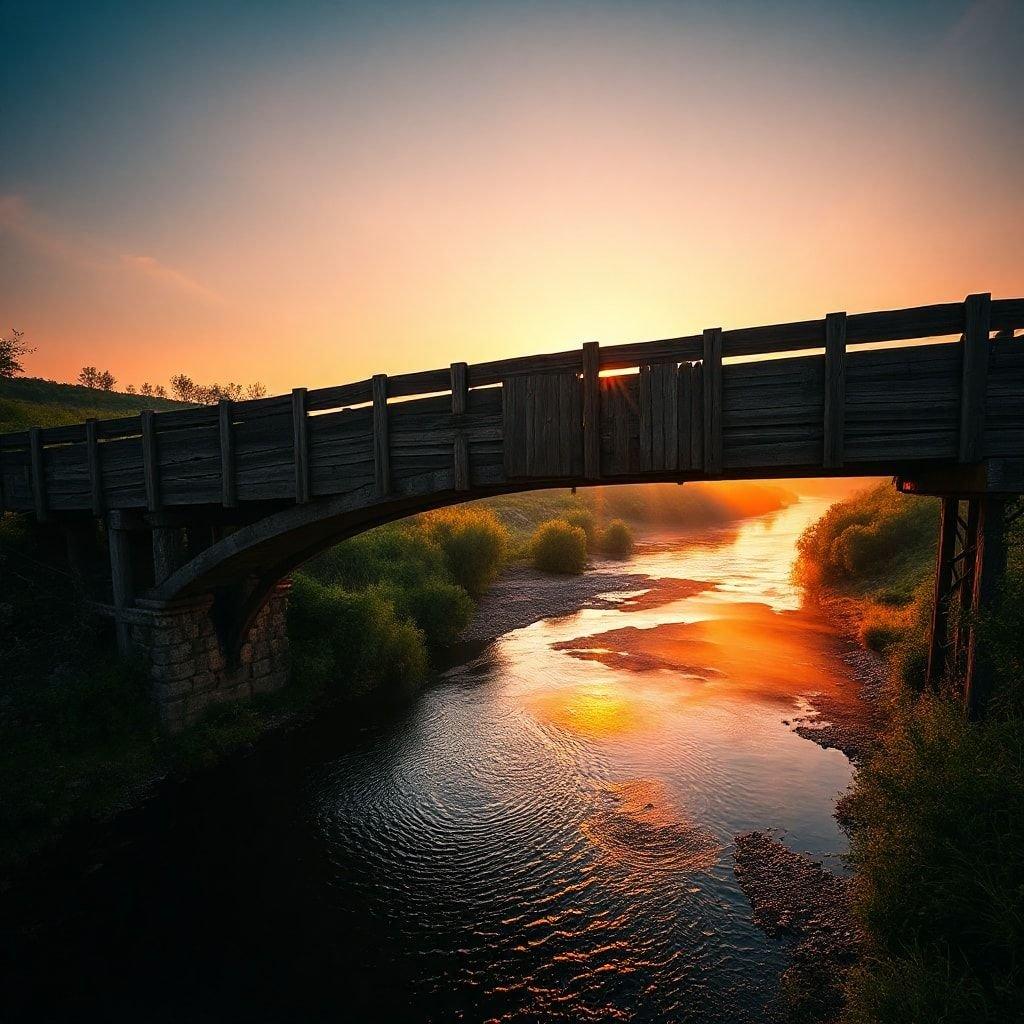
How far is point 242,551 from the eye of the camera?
36.4 ft

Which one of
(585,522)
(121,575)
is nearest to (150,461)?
(121,575)

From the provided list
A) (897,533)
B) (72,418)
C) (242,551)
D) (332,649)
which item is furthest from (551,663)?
(72,418)

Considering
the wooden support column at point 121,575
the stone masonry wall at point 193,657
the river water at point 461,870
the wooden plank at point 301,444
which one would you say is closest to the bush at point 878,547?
the river water at point 461,870

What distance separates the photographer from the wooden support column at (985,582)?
7.23 metres

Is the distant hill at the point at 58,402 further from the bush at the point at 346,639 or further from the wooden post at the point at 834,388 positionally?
the wooden post at the point at 834,388

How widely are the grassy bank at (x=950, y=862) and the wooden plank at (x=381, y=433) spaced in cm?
830

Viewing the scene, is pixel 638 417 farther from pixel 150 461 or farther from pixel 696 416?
pixel 150 461

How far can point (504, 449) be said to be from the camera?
914 centimetres

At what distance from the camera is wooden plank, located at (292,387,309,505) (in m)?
10.4

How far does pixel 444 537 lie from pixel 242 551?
55.2 feet

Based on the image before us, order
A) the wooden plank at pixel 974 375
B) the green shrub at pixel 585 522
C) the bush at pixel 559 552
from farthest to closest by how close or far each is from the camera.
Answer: the green shrub at pixel 585 522, the bush at pixel 559 552, the wooden plank at pixel 974 375

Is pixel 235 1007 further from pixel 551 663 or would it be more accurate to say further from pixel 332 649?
pixel 551 663

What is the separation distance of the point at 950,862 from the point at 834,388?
5.33 metres

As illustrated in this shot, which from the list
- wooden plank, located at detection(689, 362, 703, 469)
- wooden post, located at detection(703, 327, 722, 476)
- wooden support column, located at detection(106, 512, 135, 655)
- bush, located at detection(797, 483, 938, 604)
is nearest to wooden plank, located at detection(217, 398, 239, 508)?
wooden support column, located at detection(106, 512, 135, 655)
